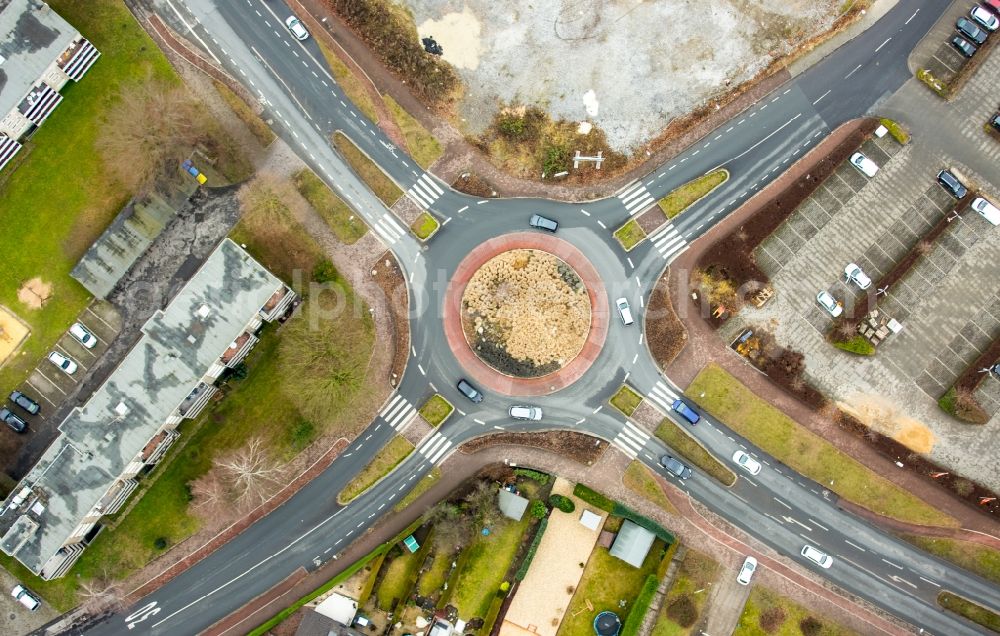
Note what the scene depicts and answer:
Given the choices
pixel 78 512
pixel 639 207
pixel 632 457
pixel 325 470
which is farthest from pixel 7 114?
pixel 632 457

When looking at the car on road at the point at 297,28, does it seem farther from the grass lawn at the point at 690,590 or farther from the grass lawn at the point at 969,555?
the grass lawn at the point at 969,555

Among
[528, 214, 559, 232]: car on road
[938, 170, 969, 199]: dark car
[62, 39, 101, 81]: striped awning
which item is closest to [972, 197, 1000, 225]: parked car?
[938, 170, 969, 199]: dark car

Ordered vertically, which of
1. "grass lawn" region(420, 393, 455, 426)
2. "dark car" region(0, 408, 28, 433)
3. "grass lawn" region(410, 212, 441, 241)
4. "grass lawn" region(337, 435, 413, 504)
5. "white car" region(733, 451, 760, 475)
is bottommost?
"dark car" region(0, 408, 28, 433)

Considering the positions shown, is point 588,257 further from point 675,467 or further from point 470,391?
point 675,467

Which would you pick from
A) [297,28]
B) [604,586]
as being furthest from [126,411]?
[604,586]

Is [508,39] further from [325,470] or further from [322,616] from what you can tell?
[322,616]

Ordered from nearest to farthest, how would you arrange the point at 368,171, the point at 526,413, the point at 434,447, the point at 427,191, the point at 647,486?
the point at 526,413, the point at 647,486, the point at 434,447, the point at 368,171, the point at 427,191

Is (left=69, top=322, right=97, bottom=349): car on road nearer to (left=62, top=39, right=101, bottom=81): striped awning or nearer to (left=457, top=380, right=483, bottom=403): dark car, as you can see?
(left=62, top=39, right=101, bottom=81): striped awning
